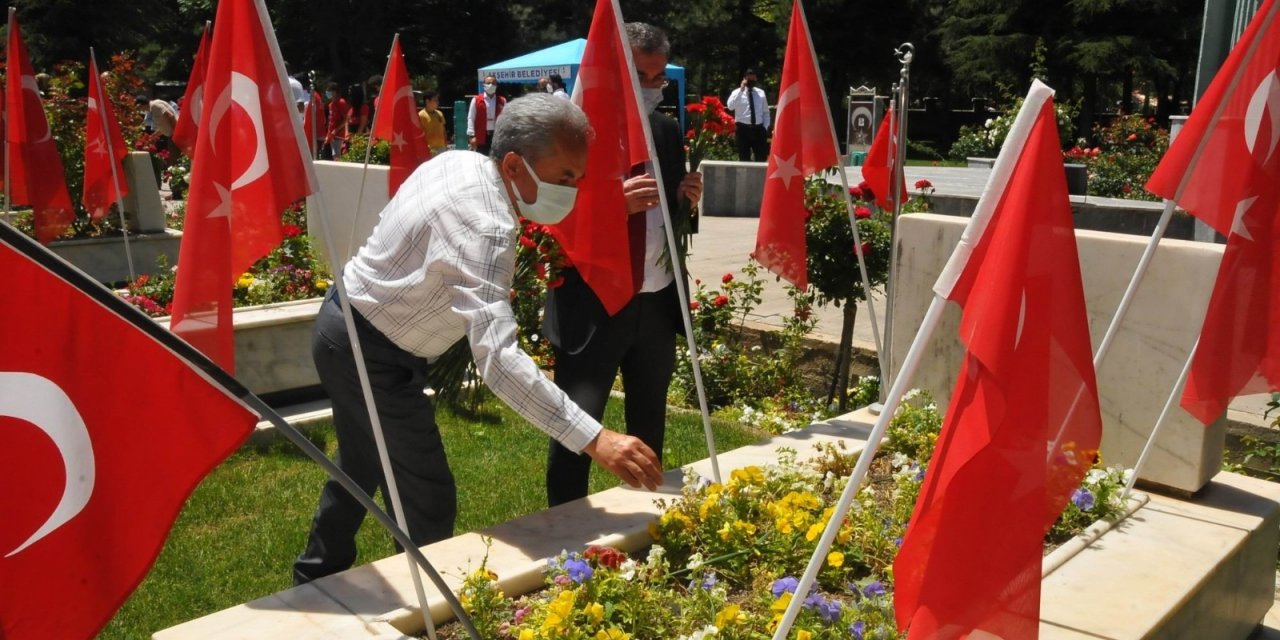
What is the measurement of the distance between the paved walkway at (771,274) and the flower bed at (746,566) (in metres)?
2.79

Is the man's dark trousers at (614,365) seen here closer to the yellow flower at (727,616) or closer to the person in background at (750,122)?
the yellow flower at (727,616)

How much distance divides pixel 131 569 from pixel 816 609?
1723 millimetres

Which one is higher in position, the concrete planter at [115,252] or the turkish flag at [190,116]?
the turkish flag at [190,116]

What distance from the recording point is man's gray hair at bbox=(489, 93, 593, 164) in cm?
303

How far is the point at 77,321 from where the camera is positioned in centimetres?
184

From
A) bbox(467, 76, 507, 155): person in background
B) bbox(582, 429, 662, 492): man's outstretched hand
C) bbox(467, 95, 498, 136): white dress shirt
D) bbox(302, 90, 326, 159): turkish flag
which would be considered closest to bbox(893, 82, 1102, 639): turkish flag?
bbox(582, 429, 662, 492): man's outstretched hand

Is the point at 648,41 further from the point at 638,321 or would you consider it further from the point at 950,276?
the point at 950,276

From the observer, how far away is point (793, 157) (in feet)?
15.9

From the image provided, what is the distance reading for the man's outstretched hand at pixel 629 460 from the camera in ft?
9.23

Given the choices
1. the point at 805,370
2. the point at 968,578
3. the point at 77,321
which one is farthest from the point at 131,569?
the point at 805,370

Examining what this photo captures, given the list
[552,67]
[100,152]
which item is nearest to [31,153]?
[100,152]

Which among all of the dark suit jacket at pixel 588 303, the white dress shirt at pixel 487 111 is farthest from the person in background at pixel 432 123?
the dark suit jacket at pixel 588 303

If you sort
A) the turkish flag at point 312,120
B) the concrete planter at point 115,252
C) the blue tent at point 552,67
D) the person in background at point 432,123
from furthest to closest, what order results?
the blue tent at point 552,67 < the turkish flag at point 312,120 < the person in background at point 432,123 < the concrete planter at point 115,252

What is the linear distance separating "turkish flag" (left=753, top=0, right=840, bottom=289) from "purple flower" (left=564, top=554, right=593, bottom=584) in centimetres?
210
